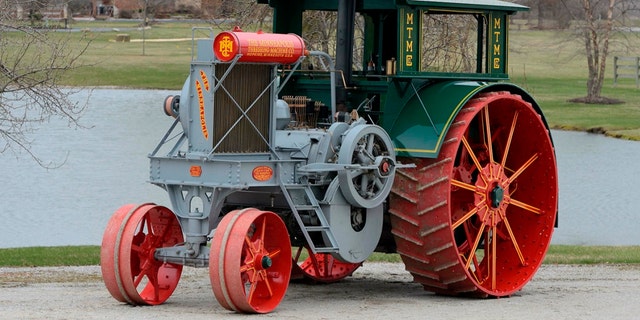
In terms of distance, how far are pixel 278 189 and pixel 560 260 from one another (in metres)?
6.64

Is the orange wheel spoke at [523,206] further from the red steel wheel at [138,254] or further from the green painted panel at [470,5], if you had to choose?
the red steel wheel at [138,254]

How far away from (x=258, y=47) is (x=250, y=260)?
5.67 ft

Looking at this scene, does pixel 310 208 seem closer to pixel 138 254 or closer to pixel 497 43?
pixel 138 254

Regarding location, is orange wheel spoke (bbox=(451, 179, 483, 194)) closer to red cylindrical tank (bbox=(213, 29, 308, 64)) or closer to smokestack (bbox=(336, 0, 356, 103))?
smokestack (bbox=(336, 0, 356, 103))

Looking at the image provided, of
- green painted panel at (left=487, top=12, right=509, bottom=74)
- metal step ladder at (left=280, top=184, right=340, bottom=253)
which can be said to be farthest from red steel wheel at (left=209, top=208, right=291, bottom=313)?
green painted panel at (left=487, top=12, right=509, bottom=74)

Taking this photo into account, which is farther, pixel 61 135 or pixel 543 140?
pixel 61 135

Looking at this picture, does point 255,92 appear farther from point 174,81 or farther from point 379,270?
point 174,81

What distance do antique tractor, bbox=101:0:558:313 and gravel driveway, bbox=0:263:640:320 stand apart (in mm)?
264

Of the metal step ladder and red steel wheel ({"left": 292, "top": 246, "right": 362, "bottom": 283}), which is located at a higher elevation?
the metal step ladder

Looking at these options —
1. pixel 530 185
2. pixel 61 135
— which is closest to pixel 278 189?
pixel 530 185

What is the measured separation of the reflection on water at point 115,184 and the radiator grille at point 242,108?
993 cm

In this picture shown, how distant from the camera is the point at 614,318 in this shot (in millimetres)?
11625

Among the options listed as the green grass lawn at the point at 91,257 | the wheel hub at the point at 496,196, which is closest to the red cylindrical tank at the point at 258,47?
the wheel hub at the point at 496,196

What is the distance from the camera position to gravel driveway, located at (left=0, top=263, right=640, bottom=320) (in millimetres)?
11312
